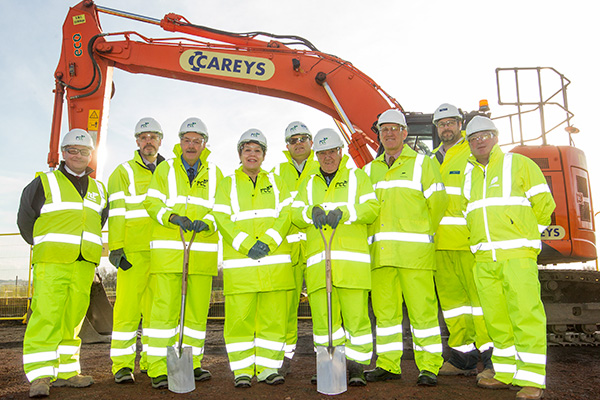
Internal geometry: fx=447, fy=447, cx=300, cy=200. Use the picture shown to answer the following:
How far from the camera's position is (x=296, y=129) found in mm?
5031

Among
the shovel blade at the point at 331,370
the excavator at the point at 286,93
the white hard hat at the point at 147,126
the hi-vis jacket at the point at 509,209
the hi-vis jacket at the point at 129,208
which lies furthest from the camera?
the excavator at the point at 286,93

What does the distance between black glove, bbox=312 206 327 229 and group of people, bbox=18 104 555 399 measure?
0.06 feet

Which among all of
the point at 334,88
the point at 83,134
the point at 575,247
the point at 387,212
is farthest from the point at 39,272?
the point at 575,247

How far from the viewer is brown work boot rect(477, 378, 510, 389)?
3856 mm

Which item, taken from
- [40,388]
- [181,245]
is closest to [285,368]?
[181,245]

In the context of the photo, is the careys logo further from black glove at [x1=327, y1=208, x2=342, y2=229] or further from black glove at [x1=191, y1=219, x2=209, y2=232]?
black glove at [x1=327, y1=208, x2=342, y2=229]

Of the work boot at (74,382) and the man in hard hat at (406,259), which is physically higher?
the man in hard hat at (406,259)

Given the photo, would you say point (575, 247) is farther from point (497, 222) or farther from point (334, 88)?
point (334, 88)

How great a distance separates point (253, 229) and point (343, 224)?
84cm

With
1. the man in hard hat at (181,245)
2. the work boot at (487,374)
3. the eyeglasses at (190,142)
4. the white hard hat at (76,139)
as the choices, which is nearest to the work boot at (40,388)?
the man in hard hat at (181,245)

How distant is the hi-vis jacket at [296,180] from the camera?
460 centimetres

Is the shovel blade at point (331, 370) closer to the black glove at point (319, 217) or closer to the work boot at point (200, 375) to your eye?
the black glove at point (319, 217)

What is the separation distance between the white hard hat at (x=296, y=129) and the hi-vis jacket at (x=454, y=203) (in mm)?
1420

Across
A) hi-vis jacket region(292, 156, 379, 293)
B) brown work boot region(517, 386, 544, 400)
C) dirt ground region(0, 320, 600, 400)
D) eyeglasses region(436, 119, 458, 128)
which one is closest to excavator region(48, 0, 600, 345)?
dirt ground region(0, 320, 600, 400)
